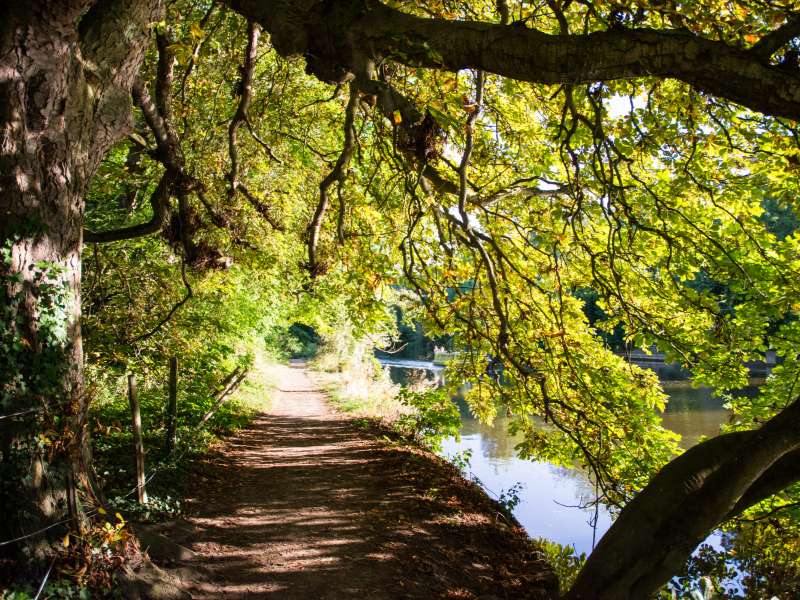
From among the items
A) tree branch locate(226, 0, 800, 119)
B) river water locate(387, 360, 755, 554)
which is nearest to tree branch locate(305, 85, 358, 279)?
tree branch locate(226, 0, 800, 119)

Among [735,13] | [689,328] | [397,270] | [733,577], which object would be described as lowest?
[733,577]

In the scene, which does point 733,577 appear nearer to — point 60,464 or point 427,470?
point 427,470

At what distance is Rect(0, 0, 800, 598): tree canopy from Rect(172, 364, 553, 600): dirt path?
5.05 ft

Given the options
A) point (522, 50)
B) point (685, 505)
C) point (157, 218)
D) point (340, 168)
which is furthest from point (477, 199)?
point (157, 218)

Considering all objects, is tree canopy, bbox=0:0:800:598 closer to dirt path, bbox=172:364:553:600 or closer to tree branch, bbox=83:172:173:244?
tree branch, bbox=83:172:173:244

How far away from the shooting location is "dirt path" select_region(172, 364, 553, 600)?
5.46 meters

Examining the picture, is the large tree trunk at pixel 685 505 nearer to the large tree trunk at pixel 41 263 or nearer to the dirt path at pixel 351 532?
the dirt path at pixel 351 532

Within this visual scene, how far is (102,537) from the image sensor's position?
3.82m

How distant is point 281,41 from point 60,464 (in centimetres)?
314

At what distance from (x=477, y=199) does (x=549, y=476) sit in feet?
37.6

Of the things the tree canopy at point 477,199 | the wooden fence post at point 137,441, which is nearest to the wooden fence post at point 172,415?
the tree canopy at point 477,199

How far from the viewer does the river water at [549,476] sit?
11148 mm

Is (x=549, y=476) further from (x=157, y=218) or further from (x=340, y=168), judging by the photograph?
(x=340, y=168)

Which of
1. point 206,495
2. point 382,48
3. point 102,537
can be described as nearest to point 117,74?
point 382,48
